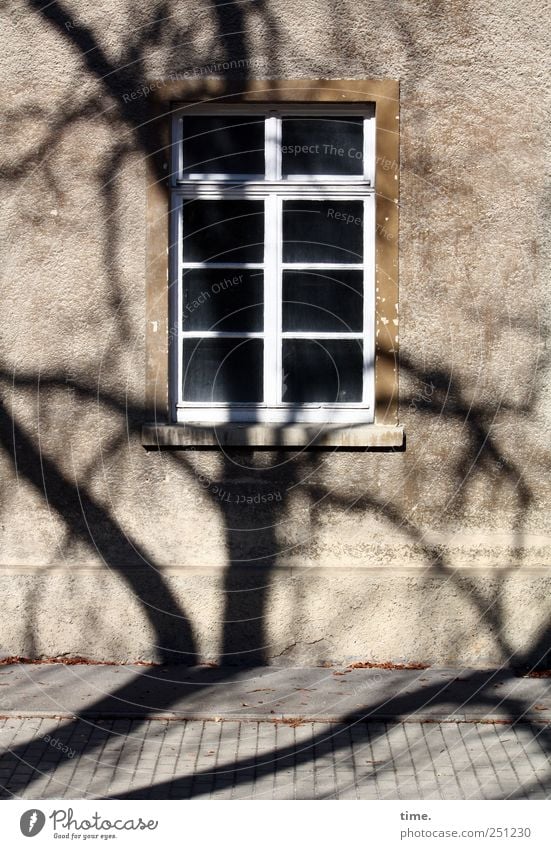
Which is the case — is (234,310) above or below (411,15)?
below

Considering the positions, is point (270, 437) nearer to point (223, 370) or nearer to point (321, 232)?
point (223, 370)

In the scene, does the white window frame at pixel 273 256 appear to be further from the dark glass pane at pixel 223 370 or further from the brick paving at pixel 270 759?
the brick paving at pixel 270 759

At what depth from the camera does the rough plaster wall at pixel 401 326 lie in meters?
7.20

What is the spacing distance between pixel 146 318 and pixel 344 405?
132 centimetres

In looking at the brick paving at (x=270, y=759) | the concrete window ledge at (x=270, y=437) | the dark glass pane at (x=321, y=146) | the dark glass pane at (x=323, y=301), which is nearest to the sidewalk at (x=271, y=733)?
the brick paving at (x=270, y=759)

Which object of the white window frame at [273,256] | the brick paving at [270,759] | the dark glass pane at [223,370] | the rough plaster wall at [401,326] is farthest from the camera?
the dark glass pane at [223,370]

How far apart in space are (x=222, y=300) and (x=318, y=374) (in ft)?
2.46

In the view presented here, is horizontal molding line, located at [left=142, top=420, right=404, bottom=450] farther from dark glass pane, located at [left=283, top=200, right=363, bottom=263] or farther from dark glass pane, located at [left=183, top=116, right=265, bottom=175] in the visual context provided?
dark glass pane, located at [left=183, top=116, right=265, bottom=175]

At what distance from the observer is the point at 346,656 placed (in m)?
7.32

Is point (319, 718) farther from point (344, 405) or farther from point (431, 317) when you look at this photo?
point (431, 317)

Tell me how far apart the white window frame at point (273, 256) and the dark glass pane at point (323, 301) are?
39 millimetres

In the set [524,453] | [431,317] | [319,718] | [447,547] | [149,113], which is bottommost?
[319,718]

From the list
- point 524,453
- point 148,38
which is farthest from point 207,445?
point 148,38

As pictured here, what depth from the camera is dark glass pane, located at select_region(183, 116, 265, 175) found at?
24.2 feet
